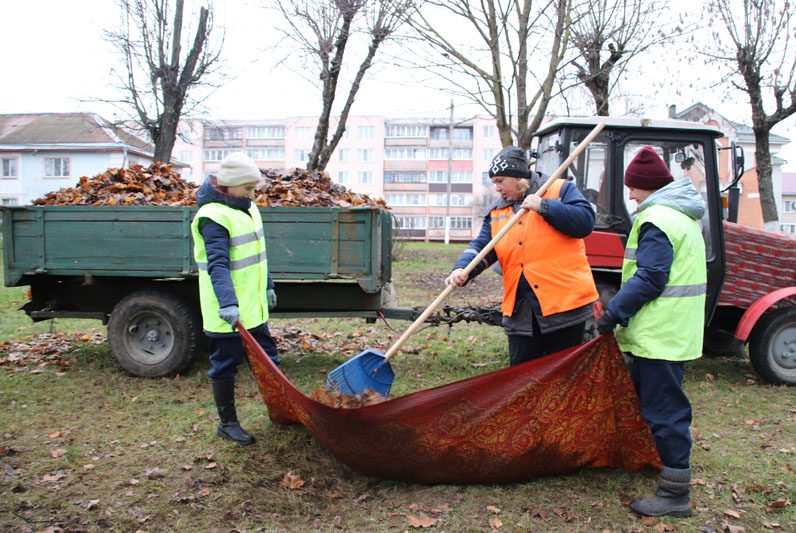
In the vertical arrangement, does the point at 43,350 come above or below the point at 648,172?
below

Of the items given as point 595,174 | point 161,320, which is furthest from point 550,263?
point 161,320

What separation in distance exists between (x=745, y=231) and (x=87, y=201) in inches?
248

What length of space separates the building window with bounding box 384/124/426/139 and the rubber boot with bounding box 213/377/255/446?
52526 mm

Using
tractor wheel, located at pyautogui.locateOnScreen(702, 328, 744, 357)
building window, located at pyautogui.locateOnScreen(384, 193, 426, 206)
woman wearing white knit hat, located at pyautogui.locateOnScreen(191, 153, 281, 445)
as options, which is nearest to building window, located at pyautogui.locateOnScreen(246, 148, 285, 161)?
building window, located at pyautogui.locateOnScreen(384, 193, 426, 206)

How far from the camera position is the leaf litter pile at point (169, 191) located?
19.1ft

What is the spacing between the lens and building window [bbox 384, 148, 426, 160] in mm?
55406

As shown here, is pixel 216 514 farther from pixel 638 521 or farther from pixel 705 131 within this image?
pixel 705 131

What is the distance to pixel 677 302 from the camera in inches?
120

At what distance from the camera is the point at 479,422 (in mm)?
3297

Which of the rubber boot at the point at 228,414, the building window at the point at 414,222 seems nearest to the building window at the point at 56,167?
the building window at the point at 414,222

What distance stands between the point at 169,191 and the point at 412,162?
50269 millimetres

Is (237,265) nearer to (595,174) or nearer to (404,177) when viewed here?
(595,174)

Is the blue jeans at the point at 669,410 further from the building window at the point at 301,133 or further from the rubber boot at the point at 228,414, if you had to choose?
the building window at the point at 301,133

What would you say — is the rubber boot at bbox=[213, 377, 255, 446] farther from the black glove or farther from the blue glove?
the black glove
